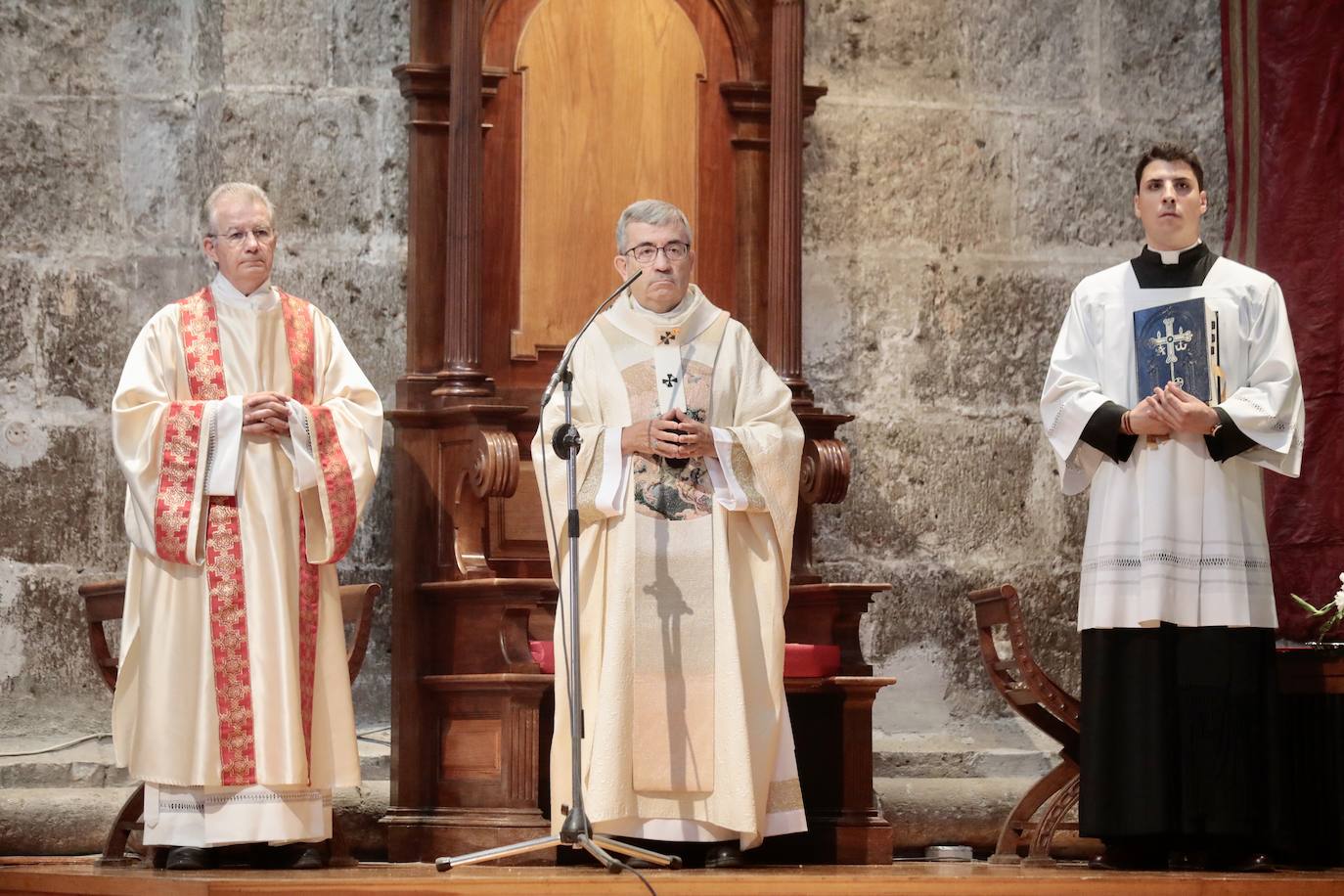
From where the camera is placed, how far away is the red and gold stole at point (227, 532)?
5688 millimetres

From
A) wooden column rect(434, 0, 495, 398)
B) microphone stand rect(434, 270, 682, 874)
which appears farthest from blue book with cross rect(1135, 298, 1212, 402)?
wooden column rect(434, 0, 495, 398)

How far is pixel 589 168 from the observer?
7.27 m

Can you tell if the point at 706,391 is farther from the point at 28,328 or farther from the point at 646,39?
the point at 28,328

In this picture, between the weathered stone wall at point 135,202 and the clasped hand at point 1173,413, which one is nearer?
the clasped hand at point 1173,413

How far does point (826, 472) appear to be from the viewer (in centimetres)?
668

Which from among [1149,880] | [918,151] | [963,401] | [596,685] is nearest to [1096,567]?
[1149,880]

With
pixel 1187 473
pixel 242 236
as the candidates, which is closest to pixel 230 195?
pixel 242 236

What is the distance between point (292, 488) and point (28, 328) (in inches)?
78.2

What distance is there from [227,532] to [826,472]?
6.70 ft

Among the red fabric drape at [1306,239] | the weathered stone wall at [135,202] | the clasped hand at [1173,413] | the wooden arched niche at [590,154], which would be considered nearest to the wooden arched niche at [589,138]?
the wooden arched niche at [590,154]

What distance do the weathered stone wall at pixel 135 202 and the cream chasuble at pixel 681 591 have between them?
1.73 m

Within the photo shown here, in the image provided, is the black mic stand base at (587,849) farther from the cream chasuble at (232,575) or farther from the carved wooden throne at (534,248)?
the carved wooden throne at (534,248)

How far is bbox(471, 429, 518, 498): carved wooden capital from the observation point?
634 cm

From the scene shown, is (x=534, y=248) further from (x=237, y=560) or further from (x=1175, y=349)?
(x=1175, y=349)
